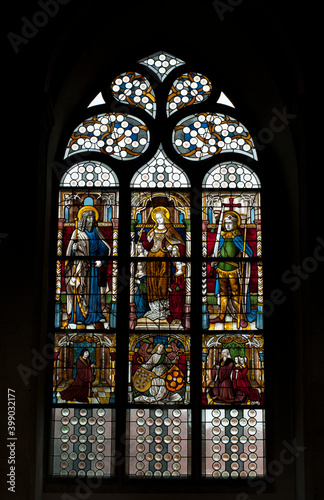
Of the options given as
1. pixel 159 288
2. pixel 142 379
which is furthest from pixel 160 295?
pixel 142 379

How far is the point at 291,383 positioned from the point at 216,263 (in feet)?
4.48

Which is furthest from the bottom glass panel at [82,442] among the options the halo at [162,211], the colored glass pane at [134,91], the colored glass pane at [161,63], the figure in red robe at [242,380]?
the colored glass pane at [161,63]

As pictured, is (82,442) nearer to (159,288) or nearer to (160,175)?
(159,288)

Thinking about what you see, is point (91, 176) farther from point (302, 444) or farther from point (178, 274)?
point (302, 444)

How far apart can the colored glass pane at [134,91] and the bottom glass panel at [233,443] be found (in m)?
3.18

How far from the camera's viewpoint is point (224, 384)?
705 centimetres

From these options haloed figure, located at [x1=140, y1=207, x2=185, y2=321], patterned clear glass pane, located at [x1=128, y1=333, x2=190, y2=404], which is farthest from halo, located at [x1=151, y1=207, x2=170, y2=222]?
patterned clear glass pane, located at [x1=128, y1=333, x2=190, y2=404]

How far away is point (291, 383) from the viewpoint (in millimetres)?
6934

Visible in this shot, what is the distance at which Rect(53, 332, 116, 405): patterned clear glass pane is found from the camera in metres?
7.01

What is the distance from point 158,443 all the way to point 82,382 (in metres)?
0.92

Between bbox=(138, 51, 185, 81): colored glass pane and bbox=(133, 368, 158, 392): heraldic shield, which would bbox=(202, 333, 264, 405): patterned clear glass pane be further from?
bbox=(138, 51, 185, 81): colored glass pane

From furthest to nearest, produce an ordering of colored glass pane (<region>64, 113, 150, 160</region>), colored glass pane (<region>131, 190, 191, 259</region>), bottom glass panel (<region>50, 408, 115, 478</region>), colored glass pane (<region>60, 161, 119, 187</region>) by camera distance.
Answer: colored glass pane (<region>64, 113, 150, 160</region>), colored glass pane (<region>60, 161, 119, 187</region>), colored glass pane (<region>131, 190, 191, 259</region>), bottom glass panel (<region>50, 408, 115, 478</region>)

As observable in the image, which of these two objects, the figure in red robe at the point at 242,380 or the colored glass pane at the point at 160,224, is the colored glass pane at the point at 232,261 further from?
the figure in red robe at the point at 242,380

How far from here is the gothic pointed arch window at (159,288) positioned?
22.6 ft
